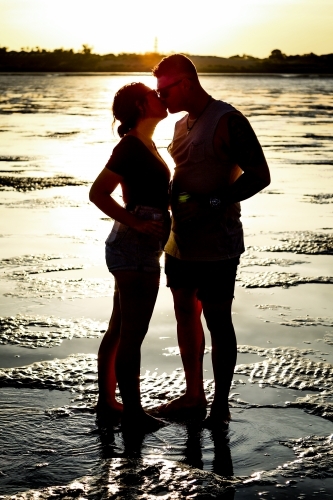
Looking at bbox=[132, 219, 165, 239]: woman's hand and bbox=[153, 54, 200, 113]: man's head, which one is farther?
bbox=[153, 54, 200, 113]: man's head

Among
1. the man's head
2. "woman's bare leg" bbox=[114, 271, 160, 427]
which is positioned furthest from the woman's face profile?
"woman's bare leg" bbox=[114, 271, 160, 427]

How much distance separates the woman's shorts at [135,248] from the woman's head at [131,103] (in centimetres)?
41

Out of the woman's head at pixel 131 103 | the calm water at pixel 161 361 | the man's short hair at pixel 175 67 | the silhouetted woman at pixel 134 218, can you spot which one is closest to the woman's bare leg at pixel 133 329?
the silhouetted woman at pixel 134 218

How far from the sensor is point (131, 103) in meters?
4.29

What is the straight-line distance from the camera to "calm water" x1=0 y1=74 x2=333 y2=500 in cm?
404

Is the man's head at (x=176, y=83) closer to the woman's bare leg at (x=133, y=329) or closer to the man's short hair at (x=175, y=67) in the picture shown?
the man's short hair at (x=175, y=67)

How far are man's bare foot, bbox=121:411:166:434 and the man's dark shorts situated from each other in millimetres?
658

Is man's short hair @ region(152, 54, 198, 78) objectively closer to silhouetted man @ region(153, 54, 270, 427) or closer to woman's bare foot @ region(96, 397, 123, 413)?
silhouetted man @ region(153, 54, 270, 427)

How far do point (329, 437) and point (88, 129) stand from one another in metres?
22.4

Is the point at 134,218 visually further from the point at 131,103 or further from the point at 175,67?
the point at 175,67

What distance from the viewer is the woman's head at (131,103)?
429 centimetres

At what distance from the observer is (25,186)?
44.3 ft

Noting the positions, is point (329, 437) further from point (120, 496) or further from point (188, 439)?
point (120, 496)

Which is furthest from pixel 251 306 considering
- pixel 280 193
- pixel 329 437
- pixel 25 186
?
pixel 25 186
